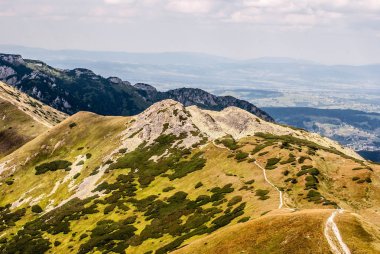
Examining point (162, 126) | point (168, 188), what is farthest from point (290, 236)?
point (162, 126)

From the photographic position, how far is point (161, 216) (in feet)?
293

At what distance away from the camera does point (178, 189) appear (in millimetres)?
103750

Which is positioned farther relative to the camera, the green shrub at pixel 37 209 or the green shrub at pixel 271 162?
the green shrub at pixel 37 209

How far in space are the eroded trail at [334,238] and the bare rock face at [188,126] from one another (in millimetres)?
92777

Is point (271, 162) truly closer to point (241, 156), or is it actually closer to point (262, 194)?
point (241, 156)

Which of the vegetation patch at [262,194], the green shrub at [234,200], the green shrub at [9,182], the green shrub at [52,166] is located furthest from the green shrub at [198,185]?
the green shrub at [9,182]

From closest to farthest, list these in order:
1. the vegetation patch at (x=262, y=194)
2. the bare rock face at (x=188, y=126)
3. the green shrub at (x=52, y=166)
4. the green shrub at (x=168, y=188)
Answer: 1. the vegetation patch at (x=262, y=194)
2. the green shrub at (x=168, y=188)
3. the bare rock face at (x=188, y=126)
4. the green shrub at (x=52, y=166)

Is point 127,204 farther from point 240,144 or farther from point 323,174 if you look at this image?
point 323,174

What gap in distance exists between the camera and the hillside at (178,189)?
4911cm

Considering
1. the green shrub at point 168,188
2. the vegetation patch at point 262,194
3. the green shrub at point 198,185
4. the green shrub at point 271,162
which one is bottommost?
the green shrub at point 168,188

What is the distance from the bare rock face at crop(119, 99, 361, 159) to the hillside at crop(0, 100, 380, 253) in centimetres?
51

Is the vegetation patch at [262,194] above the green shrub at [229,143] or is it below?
above

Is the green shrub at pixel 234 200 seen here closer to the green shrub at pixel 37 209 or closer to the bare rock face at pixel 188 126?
the bare rock face at pixel 188 126

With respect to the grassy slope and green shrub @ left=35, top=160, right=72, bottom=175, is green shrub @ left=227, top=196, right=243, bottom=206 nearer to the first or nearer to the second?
the grassy slope
